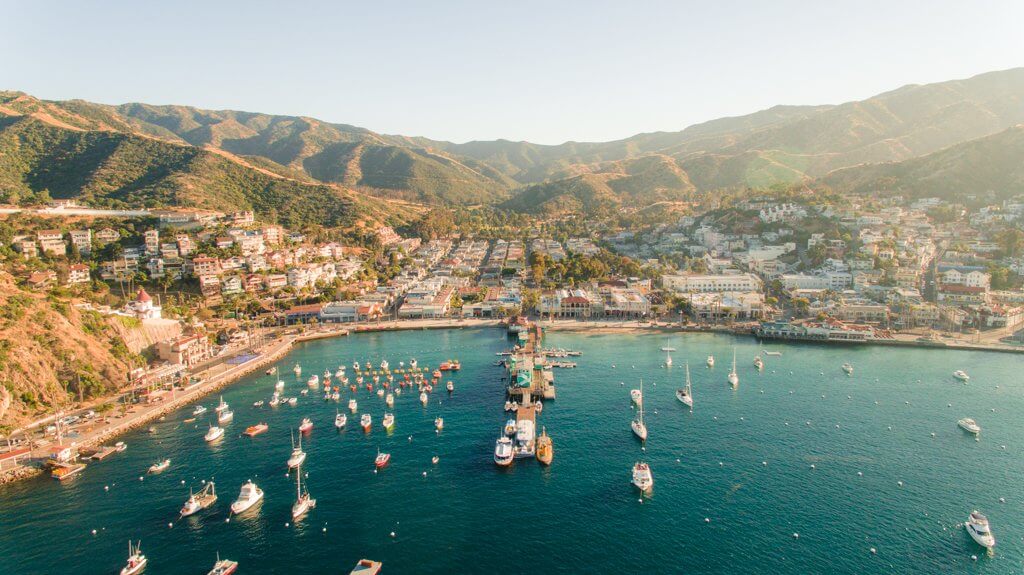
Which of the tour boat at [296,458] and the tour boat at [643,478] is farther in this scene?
the tour boat at [296,458]

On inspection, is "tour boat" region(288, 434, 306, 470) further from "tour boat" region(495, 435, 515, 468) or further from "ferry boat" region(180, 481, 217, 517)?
"tour boat" region(495, 435, 515, 468)

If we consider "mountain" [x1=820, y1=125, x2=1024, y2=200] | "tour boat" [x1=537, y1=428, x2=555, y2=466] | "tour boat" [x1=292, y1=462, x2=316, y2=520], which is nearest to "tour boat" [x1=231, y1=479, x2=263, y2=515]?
"tour boat" [x1=292, y1=462, x2=316, y2=520]

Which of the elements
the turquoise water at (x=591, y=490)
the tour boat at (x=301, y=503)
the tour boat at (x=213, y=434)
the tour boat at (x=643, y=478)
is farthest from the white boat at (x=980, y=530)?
the tour boat at (x=213, y=434)

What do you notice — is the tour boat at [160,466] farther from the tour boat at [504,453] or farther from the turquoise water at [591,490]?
the tour boat at [504,453]

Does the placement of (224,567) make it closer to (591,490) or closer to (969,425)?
(591,490)

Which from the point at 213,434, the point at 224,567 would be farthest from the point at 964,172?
the point at 224,567

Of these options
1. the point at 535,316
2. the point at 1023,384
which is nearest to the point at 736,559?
the point at 1023,384

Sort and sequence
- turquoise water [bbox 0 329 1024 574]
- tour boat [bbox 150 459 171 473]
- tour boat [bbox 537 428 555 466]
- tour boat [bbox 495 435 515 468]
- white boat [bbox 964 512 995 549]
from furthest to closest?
1. tour boat [bbox 537 428 555 466]
2. tour boat [bbox 495 435 515 468]
3. tour boat [bbox 150 459 171 473]
4. white boat [bbox 964 512 995 549]
5. turquoise water [bbox 0 329 1024 574]
